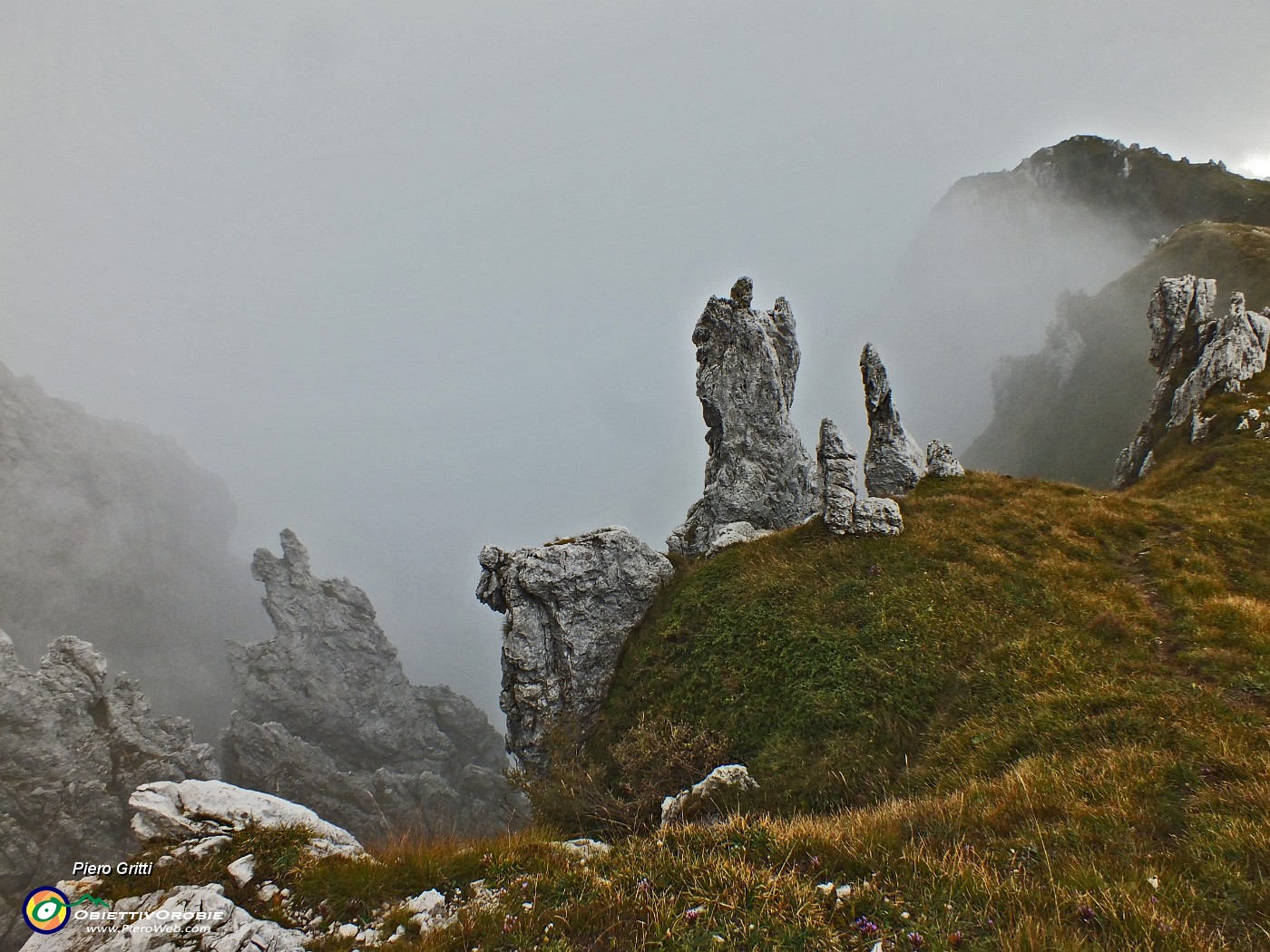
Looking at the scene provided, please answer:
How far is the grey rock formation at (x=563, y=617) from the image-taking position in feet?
78.4

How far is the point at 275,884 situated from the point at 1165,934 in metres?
11.4

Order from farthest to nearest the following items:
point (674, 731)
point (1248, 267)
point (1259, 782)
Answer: point (1248, 267)
point (674, 731)
point (1259, 782)

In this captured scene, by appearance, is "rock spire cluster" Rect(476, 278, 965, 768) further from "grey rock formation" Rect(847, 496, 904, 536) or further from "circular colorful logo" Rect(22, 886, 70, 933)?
"circular colorful logo" Rect(22, 886, 70, 933)

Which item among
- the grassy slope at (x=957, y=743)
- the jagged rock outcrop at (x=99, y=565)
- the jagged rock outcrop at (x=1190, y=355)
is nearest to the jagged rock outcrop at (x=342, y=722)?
the jagged rock outcrop at (x=99, y=565)

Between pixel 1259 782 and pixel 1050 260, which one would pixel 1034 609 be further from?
pixel 1050 260

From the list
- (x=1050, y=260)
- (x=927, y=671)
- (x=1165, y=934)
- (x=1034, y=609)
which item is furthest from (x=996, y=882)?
(x=1050, y=260)

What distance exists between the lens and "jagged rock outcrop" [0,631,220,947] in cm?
5369

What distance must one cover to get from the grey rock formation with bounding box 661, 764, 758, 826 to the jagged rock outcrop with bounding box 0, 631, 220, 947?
7785 cm

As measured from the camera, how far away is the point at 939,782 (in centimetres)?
1115

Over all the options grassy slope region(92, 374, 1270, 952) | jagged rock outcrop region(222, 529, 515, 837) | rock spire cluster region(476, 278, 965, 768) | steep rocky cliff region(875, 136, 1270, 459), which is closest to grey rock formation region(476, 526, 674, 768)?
rock spire cluster region(476, 278, 965, 768)

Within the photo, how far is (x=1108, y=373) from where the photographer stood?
96.4 meters

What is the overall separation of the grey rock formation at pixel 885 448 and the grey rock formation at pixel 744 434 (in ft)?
18.0

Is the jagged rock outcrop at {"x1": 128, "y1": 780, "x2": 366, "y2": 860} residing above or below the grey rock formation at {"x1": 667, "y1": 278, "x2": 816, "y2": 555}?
below

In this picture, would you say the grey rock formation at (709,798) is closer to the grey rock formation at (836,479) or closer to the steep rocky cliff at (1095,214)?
the grey rock formation at (836,479)
